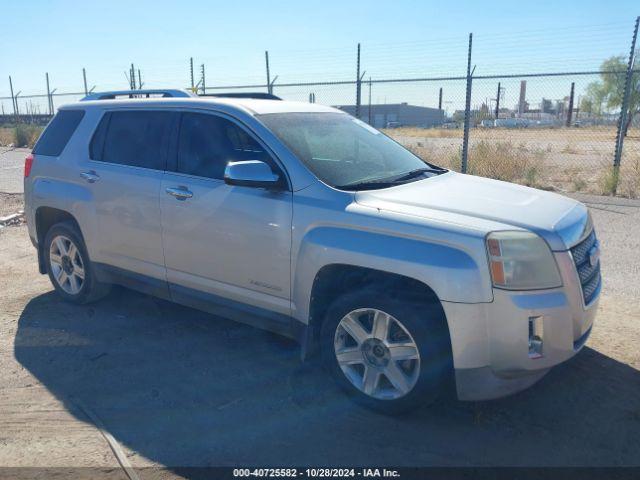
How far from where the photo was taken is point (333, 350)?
3531mm

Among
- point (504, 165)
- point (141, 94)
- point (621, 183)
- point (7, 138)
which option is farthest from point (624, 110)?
point (7, 138)

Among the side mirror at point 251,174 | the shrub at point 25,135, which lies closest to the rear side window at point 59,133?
the side mirror at point 251,174

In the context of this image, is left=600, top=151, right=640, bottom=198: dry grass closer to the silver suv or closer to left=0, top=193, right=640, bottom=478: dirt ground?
left=0, top=193, right=640, bottom=478: dirt ground

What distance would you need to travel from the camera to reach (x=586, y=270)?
334 cm

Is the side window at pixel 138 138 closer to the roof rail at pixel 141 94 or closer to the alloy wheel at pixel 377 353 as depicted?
the roof rail at pixel 141 94

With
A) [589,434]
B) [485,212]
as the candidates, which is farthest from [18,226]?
[589,434]

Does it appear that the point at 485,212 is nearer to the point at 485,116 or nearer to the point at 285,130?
the point at 285,130

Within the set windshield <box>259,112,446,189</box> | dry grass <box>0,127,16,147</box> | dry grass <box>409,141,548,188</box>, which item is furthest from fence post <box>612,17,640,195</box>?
dry grass <box>0,127,16,147</box>

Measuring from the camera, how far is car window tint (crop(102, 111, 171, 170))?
4465 millimetres

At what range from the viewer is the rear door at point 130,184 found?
4406 mm

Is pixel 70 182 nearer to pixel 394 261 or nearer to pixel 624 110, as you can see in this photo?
pixel 394 261

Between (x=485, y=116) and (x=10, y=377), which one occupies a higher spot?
(x=485, y=116)

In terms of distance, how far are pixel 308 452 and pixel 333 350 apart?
660mm

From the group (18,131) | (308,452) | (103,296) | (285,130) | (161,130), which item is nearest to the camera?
(308,452)
